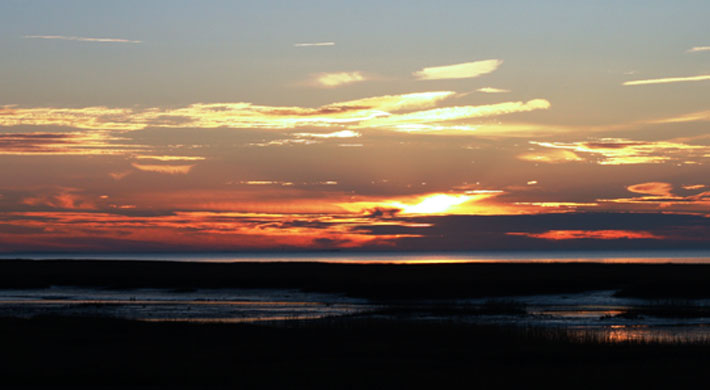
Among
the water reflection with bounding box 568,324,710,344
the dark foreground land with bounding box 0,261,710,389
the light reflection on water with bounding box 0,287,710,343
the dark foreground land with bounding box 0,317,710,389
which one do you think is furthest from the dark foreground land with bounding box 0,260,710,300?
the dark foreground land with bounding box 0,317,710,389

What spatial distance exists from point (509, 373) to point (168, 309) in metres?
37.1

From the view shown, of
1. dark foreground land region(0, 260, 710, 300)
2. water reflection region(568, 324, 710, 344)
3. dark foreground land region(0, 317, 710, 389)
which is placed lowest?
water reflection region(568, 324, 710, 344)

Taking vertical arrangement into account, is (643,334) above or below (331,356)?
below

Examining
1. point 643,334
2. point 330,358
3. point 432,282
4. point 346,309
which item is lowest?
point 643,334

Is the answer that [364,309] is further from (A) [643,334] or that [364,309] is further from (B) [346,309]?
(A) [643,334]

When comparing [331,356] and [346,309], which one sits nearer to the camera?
[331,356]

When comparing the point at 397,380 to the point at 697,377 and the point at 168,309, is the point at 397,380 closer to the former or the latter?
the point at 697,377

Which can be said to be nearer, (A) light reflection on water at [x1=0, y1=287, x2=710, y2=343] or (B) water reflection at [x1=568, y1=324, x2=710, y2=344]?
(B) water reflection at [x1=568, y1=324, x2=710, y2=344]

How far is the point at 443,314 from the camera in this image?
52906 mm

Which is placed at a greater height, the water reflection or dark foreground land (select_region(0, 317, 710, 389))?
dark foreground land (select_region(0, 317, 710, 389))

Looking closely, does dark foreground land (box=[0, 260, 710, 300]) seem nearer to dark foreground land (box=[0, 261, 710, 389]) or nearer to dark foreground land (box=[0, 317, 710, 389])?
dark foreground land (box=[0, 261, 710, 389])

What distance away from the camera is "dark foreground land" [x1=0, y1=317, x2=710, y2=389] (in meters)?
25.8

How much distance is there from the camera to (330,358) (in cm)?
3095

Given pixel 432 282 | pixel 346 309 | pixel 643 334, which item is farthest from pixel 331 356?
pixel 432 282
